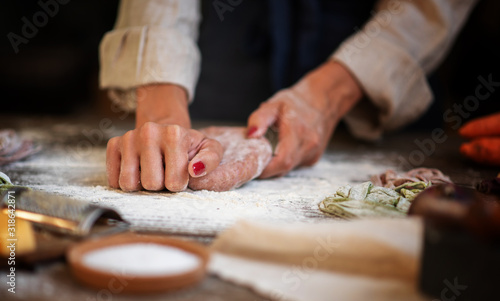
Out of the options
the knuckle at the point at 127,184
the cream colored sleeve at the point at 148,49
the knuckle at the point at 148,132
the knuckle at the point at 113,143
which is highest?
the cream colored sleeve at the point at 148,49

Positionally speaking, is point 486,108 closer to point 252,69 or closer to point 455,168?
point 455,168

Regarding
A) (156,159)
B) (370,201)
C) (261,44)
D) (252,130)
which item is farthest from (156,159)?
(261,44)

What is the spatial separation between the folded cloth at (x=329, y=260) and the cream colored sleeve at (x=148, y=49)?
0.75 m

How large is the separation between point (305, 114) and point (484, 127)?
22.9 inches

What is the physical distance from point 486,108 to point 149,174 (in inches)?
87.4

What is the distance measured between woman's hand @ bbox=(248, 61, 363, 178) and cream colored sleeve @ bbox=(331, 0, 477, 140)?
0.20 ft

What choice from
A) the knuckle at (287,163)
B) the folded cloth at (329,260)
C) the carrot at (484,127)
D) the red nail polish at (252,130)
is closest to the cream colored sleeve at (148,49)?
the red nail polish at (252,130)

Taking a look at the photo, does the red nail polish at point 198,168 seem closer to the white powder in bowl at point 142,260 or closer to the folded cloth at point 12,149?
the white powder in bowl at point 142,260

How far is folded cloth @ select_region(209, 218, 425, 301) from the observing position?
1.77 ft

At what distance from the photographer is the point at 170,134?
36.4 inches

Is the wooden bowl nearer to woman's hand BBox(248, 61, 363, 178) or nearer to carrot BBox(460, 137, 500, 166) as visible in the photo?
woman's hand BBox(248, 61, 363, 178)

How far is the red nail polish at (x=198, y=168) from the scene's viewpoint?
0.91 metres

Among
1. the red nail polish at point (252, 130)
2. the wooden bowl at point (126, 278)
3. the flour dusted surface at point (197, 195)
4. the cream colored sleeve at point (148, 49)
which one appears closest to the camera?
the wooden bowl at point (126, 278)

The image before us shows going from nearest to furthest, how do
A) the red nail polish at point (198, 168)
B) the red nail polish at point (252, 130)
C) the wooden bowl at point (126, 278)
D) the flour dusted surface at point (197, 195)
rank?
the wooden bowl at point (126, 278) < the flour dusted surface at point (197, 195) < the red nail polish at point (198, 168) < the red nail polish at point (252, 130)
